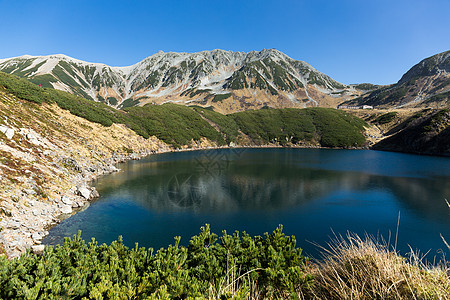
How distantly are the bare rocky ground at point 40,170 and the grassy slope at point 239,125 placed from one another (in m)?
19.0

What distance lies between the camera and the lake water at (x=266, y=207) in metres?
19.4

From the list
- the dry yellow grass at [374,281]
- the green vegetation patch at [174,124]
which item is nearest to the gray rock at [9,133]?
the dry yellow grass at [374,281]

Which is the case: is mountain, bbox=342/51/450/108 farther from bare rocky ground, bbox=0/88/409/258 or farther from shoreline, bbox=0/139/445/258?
shoreline, bbox=0/139/445/258

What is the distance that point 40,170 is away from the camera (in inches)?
966

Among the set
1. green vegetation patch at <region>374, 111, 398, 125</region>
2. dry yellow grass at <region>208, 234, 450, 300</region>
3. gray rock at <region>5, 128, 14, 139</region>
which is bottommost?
dry yellow grass at <region>208, 234, 450, 300</region>

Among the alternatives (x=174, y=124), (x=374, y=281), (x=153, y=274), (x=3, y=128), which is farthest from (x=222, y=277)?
(x=174, y=124)

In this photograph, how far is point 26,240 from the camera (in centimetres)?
1534

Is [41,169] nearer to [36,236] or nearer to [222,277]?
[36,236]

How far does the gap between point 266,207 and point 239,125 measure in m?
99.4

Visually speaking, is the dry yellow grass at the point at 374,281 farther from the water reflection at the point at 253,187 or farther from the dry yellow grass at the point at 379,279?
the water reflection at the point at 253,187

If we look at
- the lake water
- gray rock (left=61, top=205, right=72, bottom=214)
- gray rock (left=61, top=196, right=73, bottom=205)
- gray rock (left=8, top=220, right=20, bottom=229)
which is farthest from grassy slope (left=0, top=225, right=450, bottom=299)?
gray rock (left=61, top=196, right=73, bottom=205)

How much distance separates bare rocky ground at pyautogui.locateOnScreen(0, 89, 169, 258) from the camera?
53.9ft

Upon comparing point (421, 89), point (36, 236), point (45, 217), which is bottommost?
point (36, 236)

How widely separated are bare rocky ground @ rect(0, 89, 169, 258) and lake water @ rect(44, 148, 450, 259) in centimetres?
188
